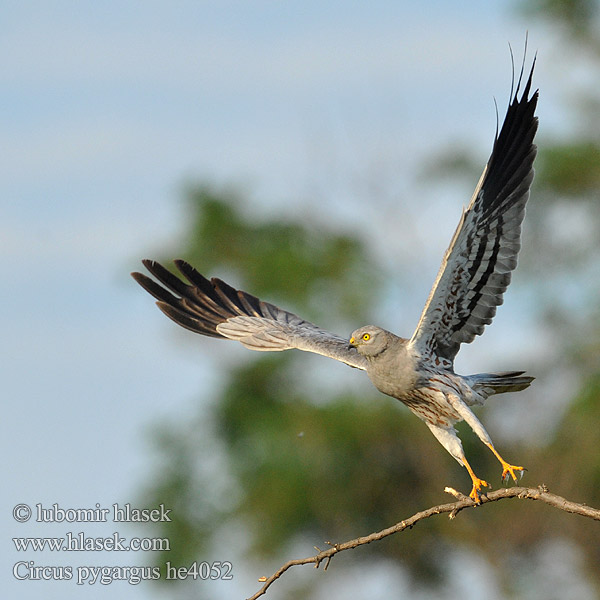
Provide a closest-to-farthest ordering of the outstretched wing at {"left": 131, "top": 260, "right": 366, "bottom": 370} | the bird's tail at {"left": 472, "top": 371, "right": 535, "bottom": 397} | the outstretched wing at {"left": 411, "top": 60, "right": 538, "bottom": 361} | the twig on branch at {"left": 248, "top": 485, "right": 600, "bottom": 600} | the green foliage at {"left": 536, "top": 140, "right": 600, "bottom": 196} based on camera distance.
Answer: the twig on branch at {"left": 248, "top": 485, "right": 600, "bottom": 600} < the outstretched wing at {"left": 411, "top": 60, "right": 538, "bottom": 361} < the bird's tail at {"left": 472, "top": 371, "right": 535, "bottom": 397} < the outstretched wing at {"left": 131, "top": 260, "right": 366, "bottom": 370} < the green foliage at {"left": 536, "top": 140, "right": 600, "bottom": 196}

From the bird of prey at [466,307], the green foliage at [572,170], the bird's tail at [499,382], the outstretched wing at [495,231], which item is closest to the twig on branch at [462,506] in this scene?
the bird of prey at [466,307]

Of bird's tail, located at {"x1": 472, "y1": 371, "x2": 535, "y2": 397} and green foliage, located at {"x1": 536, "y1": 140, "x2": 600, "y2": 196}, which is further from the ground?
green foliage, located at {"x1": 536, "y1": 140, "x2": 600, "y2": 196}

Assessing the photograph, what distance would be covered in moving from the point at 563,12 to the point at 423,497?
66.8 feet

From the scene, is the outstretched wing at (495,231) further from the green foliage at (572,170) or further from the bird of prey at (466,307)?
the green foliage at (572,170)

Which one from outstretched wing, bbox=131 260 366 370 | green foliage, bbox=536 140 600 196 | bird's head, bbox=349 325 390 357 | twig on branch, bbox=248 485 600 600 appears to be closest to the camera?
twig on branch, bbox=248 485 600 600

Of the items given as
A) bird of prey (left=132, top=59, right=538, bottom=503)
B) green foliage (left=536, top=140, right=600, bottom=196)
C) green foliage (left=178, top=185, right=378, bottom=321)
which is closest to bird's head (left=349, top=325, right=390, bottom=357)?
bird of prey (left=132, top=59, right=538, bottom=503)

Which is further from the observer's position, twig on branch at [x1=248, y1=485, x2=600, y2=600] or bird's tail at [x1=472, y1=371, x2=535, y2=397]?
bird's tail at [x1=472, y1=371, x2=535, y2=397]

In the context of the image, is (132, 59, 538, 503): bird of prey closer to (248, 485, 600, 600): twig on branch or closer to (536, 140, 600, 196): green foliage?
(248, 485, 600, 600): twig on branch

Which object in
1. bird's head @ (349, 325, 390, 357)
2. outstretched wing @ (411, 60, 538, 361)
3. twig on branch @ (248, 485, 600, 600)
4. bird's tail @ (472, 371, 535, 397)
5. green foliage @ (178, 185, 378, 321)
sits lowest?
twig on branch @ (248, 485, 600, 600)

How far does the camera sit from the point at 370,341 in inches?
423

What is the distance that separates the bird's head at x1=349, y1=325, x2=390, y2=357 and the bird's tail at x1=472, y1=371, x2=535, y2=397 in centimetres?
101

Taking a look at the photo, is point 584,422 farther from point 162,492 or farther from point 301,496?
point 162,492

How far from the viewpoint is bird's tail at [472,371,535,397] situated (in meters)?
11.1

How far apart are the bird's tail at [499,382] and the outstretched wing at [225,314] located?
164 cm
